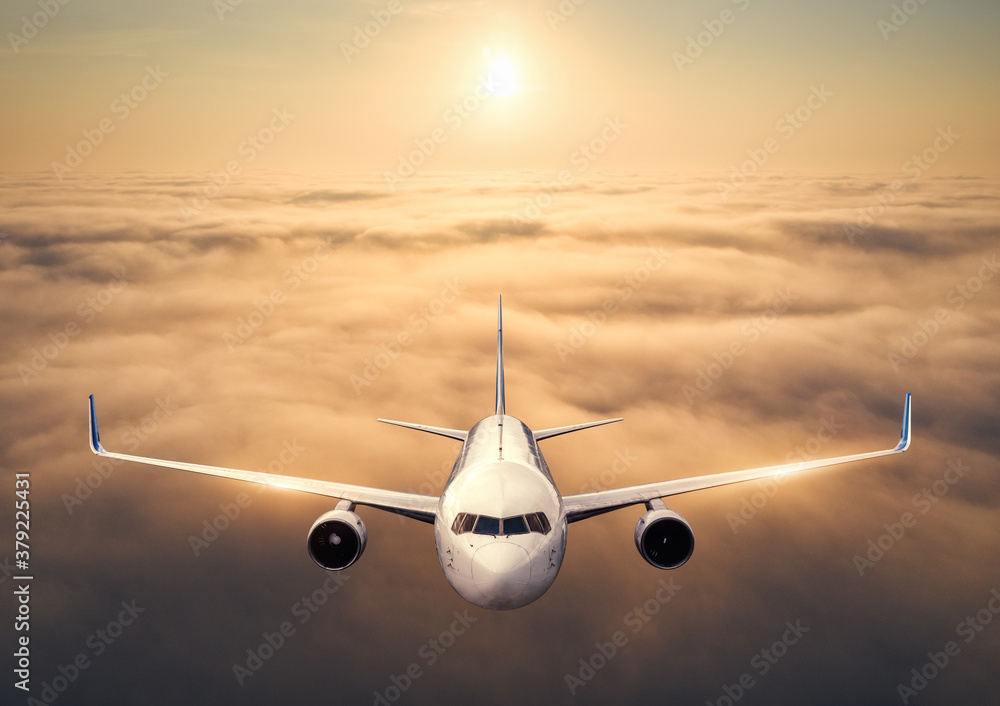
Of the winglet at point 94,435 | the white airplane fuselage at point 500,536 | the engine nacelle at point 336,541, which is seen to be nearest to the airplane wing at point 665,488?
the white airplane fuselage at point 500,536

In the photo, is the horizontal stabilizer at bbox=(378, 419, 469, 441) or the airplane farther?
the horizontal stabilizer at bbox=(378, 419, 469, 441)

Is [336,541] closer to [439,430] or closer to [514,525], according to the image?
[514,525]

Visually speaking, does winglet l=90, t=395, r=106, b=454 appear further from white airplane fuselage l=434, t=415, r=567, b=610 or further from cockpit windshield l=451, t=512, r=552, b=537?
cockpit windshield l=451, t=512, r=552, b=537

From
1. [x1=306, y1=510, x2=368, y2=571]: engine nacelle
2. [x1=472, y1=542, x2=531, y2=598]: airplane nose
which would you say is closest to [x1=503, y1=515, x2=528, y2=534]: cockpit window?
[x1=472, y1=542, x2=531, y2=598]: airplane nose

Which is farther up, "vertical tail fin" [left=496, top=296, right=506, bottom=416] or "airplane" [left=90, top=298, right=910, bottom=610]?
"vertical tail fin" [left=496, top=296, right=506, bottom=416]

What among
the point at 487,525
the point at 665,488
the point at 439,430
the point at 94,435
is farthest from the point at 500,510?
the point at 94,435

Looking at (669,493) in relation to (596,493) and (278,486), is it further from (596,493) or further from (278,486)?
(278,486)
